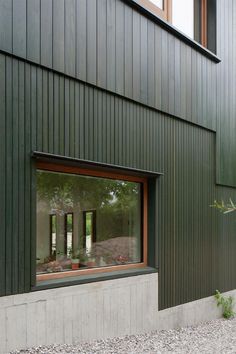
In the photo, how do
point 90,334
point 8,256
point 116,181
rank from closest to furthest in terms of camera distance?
point 8,256
point 90,334
point 116,181

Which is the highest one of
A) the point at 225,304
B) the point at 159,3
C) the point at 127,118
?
the point at 159,3

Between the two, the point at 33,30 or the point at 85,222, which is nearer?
the point at 33,30

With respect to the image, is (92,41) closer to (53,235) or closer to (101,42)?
(101,42)

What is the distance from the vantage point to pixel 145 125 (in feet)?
20.1

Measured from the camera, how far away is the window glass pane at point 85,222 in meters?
4.95

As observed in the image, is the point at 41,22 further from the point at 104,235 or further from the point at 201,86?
the point at 201,86

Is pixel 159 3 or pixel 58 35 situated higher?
pixel 159 3

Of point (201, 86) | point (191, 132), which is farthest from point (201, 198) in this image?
point (201, 86)

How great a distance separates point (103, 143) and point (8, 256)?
6.07ft

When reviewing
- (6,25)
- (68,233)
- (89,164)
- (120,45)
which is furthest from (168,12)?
(68,233)

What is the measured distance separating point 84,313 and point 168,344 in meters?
1.27

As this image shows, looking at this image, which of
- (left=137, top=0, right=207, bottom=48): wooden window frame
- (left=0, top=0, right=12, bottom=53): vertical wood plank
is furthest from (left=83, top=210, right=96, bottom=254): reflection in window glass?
(left=137, top=0, right=207, bottom=48): wooden window frame

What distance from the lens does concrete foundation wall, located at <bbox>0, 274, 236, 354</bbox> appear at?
14.1ft

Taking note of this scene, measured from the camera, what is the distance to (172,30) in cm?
656
